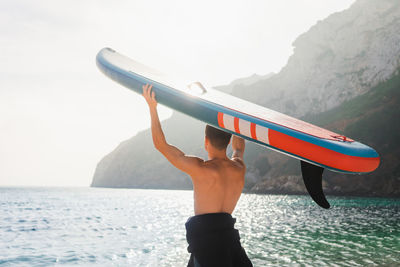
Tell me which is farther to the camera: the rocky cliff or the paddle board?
the rocky cliff

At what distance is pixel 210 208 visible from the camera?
94.7 inches

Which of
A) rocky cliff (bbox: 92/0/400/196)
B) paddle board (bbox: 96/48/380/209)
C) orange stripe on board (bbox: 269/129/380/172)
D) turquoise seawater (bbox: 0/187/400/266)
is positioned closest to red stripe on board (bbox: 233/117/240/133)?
paddle board (bbox: 96/48/380/209)

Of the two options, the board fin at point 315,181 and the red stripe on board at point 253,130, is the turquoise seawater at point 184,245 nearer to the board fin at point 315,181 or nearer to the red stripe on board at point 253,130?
the board fin at point 315,181

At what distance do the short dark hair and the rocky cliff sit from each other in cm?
5424

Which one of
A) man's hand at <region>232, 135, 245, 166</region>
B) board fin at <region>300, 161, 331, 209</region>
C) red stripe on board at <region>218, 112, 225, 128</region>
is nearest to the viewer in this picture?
board fin at <region>300, 161, 331, 209</region>

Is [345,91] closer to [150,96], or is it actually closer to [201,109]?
[201,109]

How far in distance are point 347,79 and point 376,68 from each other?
21.4ft

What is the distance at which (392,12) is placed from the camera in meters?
69.7

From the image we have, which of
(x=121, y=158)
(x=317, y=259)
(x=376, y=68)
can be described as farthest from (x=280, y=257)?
(x=121, y=158)

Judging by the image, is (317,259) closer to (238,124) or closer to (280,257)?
(280,257)

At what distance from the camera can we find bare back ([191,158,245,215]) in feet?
7.80

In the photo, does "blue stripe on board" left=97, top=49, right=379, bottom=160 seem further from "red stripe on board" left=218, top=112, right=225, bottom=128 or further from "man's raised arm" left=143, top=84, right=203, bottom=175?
"man's raised arm" left=143, top=84, right=203, bottom=175

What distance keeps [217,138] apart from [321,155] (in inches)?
34.1

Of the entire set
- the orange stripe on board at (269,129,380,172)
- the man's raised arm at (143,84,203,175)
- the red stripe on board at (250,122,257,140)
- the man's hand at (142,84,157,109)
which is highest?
the man's hand at (142,84,157,109)
